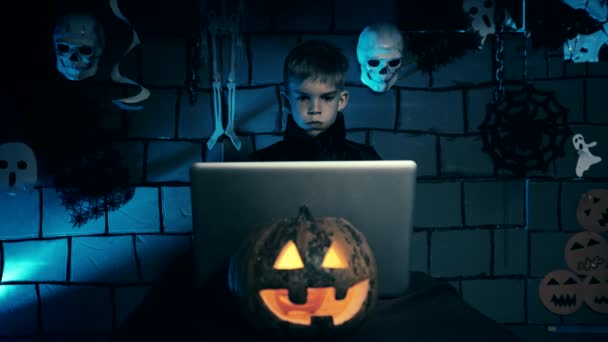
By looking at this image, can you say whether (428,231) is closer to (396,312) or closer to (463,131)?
(463,131)

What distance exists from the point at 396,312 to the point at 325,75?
1.03 meters

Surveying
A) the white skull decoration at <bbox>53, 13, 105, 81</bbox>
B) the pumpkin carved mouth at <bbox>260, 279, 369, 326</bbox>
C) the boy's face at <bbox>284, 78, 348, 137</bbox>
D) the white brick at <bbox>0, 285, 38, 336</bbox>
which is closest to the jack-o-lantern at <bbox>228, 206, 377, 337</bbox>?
the pumpkin carved mouth at <bbox>260, 279, 369, 326</bbox>

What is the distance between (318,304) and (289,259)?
10cm

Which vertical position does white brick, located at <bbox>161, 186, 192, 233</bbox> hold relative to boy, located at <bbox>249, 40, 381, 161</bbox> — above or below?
below

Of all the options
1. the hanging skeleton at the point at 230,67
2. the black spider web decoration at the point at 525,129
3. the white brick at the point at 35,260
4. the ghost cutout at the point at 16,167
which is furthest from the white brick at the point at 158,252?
the black spider web decoration at the point at 525,129

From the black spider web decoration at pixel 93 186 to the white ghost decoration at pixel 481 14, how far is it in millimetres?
1838

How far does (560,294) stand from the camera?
2.29m

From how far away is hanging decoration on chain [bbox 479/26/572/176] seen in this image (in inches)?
87.9

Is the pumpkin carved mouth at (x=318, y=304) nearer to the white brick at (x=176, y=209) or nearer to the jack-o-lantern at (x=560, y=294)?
the white brick at (x=176, y=209)

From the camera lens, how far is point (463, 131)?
7.41 feet

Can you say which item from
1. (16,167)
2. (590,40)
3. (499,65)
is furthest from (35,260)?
(590,40)

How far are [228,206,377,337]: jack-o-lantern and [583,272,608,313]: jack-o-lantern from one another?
77.6 inches

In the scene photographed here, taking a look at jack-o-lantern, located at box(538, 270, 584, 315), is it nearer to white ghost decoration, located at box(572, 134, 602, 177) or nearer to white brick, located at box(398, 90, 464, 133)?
white ghost decoration, located at box(572, 134, 602, 177)

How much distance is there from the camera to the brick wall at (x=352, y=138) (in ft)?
7.19
